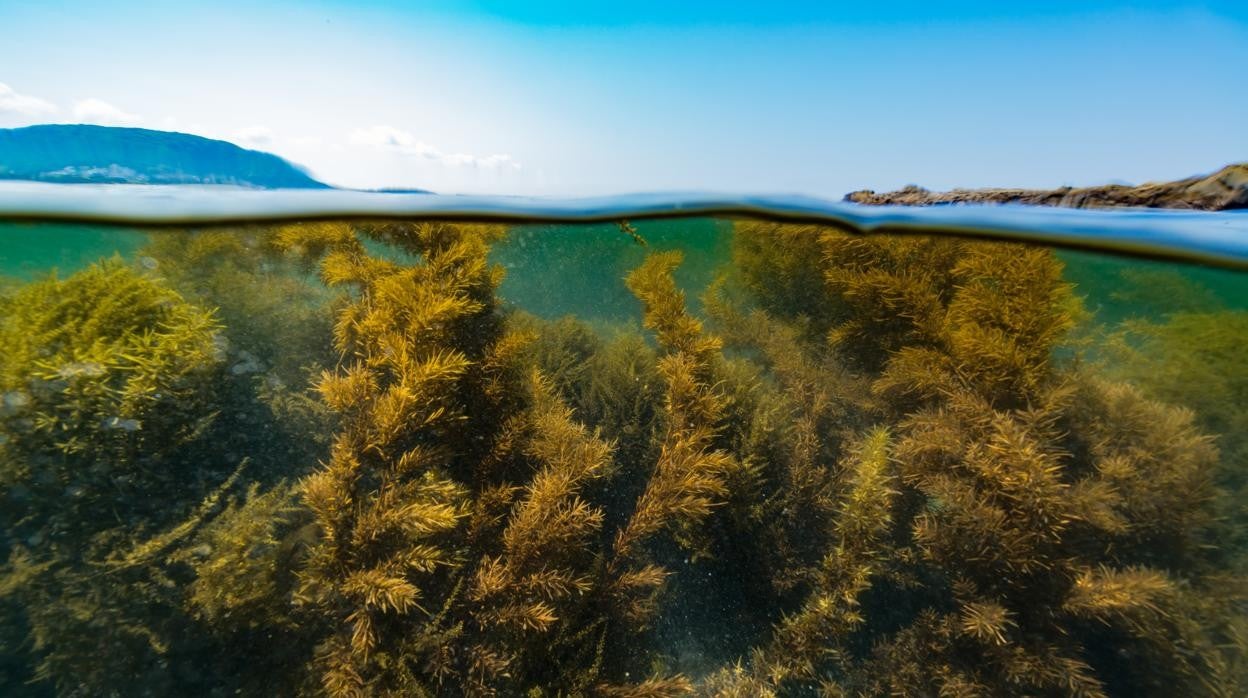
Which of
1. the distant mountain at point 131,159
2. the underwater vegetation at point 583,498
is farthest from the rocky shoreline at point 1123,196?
the distant mountain at point 131,159

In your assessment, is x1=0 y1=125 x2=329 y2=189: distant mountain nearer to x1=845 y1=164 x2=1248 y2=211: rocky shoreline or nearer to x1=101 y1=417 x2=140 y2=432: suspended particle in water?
x1=101 y1=417 x2=140 y2=432: suspended particle in water

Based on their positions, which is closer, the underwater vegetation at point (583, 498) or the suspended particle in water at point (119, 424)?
the underwater vegetation at point (583, 498)

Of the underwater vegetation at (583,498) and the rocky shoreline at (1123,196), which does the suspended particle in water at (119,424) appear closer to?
the underwater vegetation at (583,498)

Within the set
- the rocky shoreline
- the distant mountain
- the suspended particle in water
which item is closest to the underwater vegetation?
the suspended particle in water

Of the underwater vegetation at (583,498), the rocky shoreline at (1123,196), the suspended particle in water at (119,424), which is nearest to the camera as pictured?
the underwater vegetation at (583,498)

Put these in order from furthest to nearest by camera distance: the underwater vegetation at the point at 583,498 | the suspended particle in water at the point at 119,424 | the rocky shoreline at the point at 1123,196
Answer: the rocky shoreline at the point at 1123,196, the suspended particle in water at the point at 119,424, the underwater vegetation at the point at 583,498

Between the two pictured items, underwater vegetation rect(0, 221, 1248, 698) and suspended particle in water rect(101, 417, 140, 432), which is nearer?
underwater vegetation rect(0, 221, 1248, 698)
